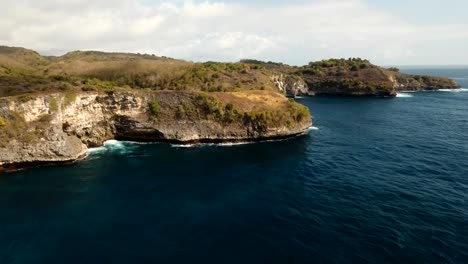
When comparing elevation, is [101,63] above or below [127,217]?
above

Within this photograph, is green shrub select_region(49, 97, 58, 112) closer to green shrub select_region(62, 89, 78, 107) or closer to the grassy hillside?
green shrub select_region(62, 89, 78, 107)

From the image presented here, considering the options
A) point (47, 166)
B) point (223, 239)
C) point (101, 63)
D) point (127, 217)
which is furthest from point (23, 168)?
point (101, 63)

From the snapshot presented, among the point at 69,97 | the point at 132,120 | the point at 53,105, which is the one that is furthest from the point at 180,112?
the point at 53,105

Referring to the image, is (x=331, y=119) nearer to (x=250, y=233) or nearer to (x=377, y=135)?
(x=377, y=135)

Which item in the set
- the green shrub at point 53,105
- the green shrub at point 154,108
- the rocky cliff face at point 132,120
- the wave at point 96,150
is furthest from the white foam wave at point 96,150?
the green shrub at point 154,108

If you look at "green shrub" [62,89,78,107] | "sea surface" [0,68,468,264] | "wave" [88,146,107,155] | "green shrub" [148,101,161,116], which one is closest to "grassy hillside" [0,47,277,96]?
"green shrub" [148,101,161,116]

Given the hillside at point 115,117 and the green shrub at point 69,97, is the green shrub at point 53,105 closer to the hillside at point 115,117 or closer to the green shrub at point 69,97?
the hillside at point 115,117
